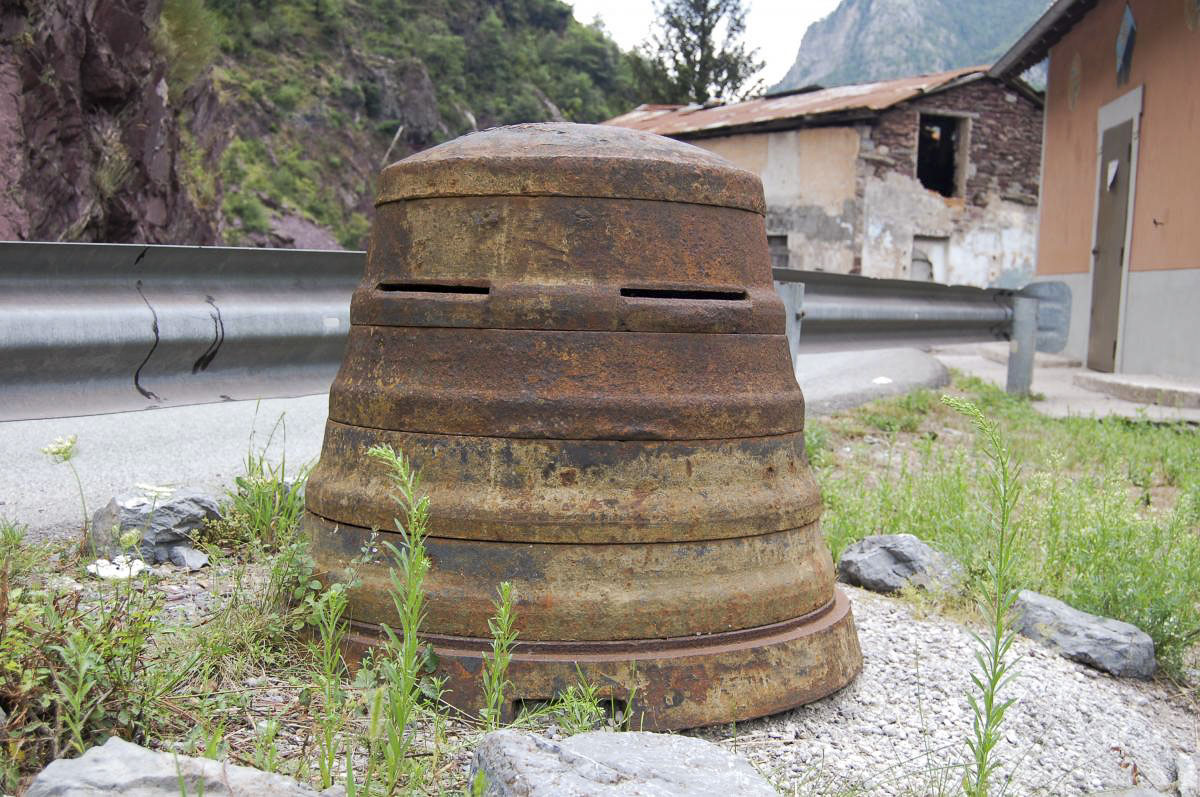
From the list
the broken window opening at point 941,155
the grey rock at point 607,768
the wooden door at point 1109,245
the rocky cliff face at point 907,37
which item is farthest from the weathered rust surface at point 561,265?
the rocky cliff face at point 907,37

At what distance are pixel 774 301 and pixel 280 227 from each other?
28.3 m

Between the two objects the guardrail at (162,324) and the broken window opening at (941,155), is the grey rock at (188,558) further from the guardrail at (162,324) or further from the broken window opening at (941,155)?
the broken window opening at (941,155)

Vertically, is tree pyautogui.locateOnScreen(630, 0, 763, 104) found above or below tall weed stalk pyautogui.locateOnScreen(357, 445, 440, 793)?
above

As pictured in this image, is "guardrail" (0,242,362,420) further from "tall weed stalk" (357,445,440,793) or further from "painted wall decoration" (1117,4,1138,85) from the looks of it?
"painted wall decoration" (1117,4,1138,85)

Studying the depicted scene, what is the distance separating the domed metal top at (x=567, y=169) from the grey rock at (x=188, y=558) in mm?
1172

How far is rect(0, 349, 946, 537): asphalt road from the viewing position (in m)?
3.41

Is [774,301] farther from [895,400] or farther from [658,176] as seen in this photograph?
[895,400]

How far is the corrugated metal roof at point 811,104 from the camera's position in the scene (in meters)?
21.1

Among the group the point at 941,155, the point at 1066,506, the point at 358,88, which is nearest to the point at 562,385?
the point at 1066,506

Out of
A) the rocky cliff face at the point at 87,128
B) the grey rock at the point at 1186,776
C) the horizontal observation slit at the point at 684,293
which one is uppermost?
the rocky cliff face at the point at 87,128

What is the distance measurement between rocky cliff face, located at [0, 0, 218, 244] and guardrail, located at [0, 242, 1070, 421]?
10.8ft

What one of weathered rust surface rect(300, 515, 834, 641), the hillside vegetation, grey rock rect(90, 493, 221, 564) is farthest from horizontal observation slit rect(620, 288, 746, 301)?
the hillside vegetation

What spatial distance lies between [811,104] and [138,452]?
20.7m

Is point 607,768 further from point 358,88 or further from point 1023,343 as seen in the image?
point 358,88
